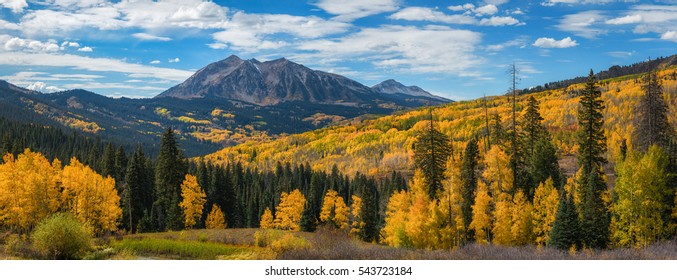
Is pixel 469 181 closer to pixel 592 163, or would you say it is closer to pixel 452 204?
pixel 452 204

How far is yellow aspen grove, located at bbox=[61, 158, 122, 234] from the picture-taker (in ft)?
177

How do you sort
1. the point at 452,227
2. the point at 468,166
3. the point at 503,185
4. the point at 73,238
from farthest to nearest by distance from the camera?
the point at 468,166 → the point at 503,185 → the point at 452,227 → the point at 73,238

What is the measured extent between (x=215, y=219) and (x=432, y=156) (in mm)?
38788

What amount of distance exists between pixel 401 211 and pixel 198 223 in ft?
102

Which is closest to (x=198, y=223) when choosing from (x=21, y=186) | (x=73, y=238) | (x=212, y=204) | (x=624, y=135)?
(x=212, y=204)

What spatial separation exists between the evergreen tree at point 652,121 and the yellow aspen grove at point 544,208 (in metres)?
9.15

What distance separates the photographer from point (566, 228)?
41.2 m

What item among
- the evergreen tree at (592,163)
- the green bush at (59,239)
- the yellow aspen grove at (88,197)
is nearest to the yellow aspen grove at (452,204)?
the evergreen tree at (592,163)

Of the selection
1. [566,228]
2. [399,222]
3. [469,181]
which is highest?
[469,181]

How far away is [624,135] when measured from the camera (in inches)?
6860

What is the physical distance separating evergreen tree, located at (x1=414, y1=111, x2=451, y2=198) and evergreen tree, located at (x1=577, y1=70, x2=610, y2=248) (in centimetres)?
1315

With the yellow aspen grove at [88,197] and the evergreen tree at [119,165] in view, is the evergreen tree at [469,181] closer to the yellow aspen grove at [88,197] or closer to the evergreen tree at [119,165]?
the yellow aspen grove at [88,197]

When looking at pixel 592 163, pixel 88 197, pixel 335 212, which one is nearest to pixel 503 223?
pixel 592 163

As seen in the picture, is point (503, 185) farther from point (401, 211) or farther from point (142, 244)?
point (142, 244)
